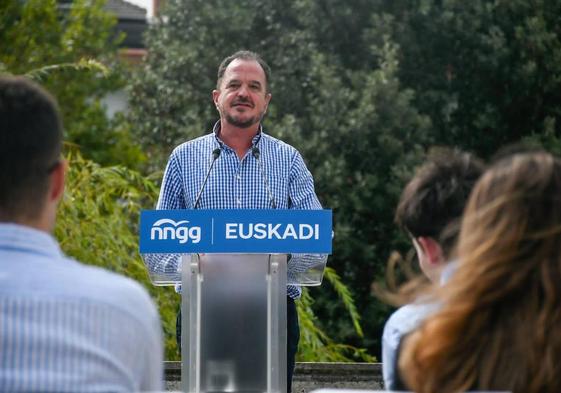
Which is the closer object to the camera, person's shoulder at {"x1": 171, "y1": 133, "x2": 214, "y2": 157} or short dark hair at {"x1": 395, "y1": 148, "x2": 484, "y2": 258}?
short dark hair at {"x1": 395, "y1": 148, "x2": 484, "y2": 258}

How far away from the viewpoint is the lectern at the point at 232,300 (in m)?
4.62

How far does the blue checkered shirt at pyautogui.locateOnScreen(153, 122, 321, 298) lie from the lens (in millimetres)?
5371

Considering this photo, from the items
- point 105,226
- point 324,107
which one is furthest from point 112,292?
point 324,107

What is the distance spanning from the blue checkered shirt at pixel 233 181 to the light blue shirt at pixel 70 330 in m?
3.00

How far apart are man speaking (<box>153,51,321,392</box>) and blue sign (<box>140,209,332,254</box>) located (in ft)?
2.31

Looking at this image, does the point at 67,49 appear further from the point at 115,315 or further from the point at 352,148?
the point at 115,315

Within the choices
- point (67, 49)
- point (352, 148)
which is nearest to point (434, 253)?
point (352, 148)

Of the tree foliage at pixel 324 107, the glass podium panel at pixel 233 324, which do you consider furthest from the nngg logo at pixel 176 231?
the tree foliage at pixel 324 107

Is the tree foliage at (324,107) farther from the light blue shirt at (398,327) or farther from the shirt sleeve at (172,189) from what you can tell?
the light blue shirt at (398,327)

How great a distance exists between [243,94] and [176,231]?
40.6 inches

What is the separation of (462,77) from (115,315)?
53.0ft

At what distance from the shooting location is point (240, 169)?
5.40 meters

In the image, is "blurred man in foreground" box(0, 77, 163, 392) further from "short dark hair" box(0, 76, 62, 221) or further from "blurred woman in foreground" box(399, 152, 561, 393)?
"blurred woman in foreground" box(399, 152, 561, 393)

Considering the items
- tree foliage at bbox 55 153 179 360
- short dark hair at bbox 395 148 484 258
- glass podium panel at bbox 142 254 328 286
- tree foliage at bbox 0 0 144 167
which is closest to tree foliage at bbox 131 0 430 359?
tree foliage at bbox 0 0 144 167
